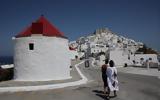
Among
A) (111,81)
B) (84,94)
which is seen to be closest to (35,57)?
(84,94)

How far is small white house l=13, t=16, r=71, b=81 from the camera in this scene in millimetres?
17859

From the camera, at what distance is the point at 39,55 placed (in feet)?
58.6

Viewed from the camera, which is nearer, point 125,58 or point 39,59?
point 39,59

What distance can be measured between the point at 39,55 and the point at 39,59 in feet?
0.92

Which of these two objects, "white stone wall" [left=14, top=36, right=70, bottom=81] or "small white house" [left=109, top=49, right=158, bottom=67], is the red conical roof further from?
"small white house" [left=109, top=49, right=158, bottom=67]

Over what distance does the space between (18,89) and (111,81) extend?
19.1 ft

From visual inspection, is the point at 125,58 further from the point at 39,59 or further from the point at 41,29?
the point at 39,59

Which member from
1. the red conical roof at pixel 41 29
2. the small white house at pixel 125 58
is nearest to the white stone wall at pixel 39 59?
the red conical roof at pixel 41 29

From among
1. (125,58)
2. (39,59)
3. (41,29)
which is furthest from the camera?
(125,58)

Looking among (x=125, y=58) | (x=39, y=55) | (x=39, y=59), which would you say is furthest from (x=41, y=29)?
(x=125, y=58)

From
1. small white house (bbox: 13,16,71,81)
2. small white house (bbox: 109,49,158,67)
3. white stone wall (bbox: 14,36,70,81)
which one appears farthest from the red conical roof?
small white house (bbox: 109,49,158,67)

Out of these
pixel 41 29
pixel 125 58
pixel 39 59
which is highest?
pixel 41 29

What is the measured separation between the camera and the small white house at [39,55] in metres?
17.9

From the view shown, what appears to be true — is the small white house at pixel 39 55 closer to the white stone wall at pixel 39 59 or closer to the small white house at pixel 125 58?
the white stone wall at pixel 39 59
